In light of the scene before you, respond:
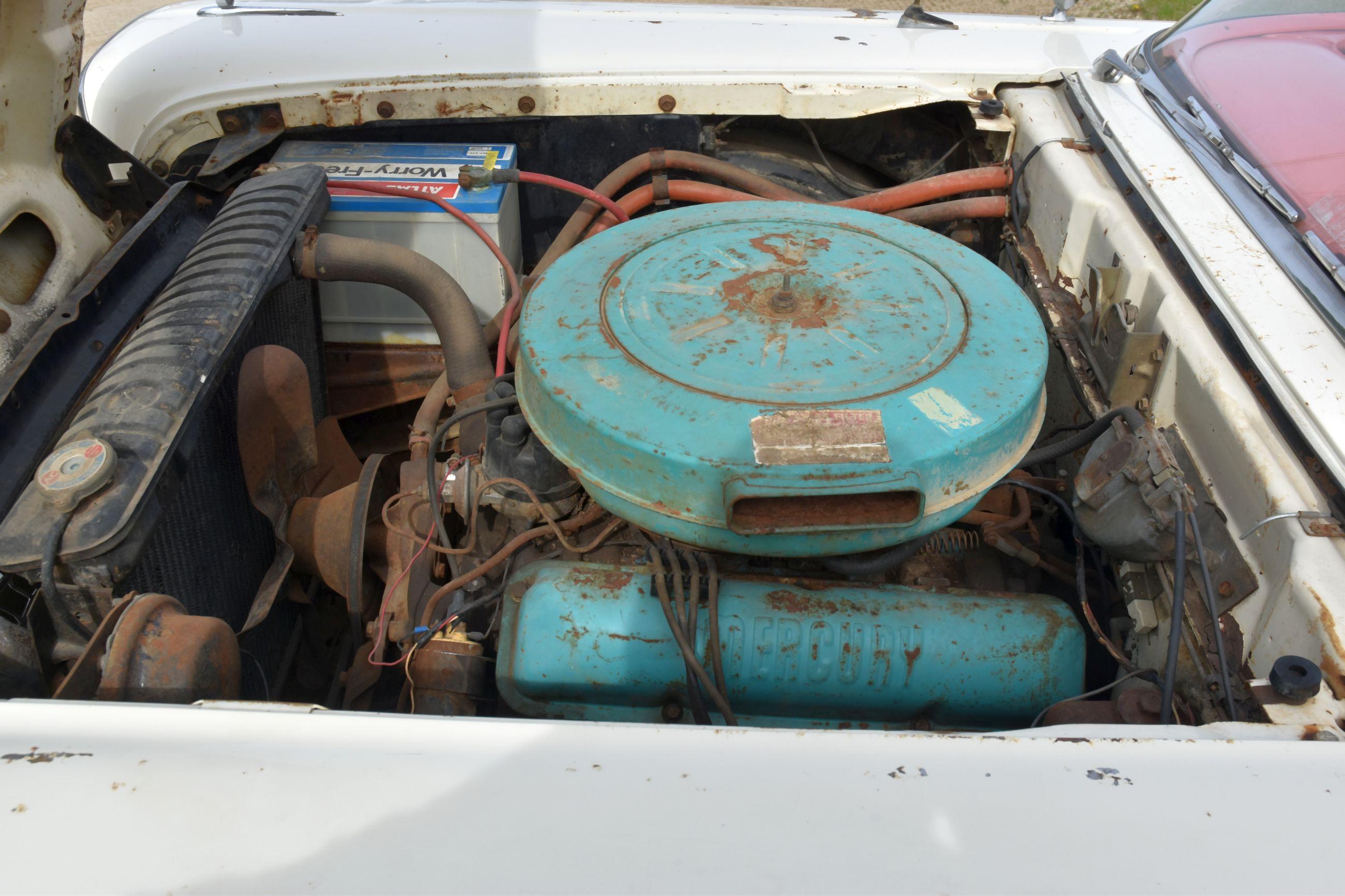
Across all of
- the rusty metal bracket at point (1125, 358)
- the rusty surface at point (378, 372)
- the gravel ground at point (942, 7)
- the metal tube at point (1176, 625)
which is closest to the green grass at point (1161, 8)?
the gravel ground at point (942, 7)

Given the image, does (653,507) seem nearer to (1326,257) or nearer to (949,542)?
(949,542)

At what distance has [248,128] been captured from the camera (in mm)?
2072

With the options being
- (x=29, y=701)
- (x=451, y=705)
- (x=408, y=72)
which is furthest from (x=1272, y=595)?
(x=408, y=72)

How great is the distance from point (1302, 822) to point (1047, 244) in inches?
50.6

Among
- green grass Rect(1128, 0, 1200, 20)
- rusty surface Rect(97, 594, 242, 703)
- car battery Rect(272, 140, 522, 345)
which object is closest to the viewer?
rusty surface Rect(97, 594, 242, 703)

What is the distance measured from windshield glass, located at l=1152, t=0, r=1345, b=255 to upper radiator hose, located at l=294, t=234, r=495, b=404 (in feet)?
4.57

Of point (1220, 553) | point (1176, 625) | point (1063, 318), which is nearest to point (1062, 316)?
point (1063, 318)

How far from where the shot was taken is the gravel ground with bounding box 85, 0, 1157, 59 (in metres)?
6.41

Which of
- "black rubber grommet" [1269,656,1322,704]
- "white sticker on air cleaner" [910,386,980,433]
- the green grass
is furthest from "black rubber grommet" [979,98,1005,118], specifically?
the green grass

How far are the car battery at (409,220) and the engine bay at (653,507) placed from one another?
14 centimetres

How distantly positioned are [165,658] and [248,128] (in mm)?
1480

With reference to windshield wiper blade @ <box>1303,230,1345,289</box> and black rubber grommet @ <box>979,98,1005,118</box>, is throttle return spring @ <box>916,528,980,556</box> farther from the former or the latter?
black rubber grommet @ <box>979,98,1005,118</box>

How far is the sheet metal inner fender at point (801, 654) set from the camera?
4.05 ft

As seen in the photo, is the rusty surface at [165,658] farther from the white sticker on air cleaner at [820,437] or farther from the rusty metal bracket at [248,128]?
the rusty metal bracket at [248,128]
